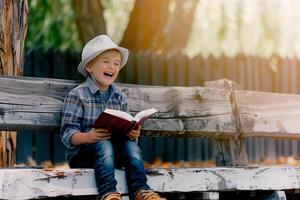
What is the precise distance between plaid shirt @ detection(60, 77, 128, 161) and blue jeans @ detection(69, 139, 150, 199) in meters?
0.09

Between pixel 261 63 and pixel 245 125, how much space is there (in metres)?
8.05

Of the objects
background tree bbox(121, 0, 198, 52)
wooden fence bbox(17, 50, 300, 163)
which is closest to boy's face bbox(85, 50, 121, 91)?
wooden fence bbox(17, 50, 300, 163)

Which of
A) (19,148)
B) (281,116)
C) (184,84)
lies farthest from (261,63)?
(281,116)

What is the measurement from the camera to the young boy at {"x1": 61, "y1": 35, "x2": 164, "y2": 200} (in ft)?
14.2

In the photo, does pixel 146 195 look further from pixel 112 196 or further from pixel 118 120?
pixel 118 120

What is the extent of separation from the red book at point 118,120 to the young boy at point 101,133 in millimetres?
81

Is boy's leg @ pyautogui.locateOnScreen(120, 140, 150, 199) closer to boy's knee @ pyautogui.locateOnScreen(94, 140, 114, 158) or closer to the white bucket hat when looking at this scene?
boy's knee @ pyautogui.locateOnScreen(94, 140, 114, 158)

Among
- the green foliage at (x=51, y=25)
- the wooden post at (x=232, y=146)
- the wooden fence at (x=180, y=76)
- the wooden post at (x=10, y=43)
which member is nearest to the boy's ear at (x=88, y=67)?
the wooden post at (x=10, y=43)

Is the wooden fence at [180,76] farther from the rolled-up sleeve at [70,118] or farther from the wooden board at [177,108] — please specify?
the rolled-up sleeve at [70,118]

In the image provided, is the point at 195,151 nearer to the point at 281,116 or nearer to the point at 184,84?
the point at 184,84

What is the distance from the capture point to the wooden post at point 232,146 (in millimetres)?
5562

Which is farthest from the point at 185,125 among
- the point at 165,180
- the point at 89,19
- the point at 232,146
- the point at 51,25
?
the point at 51,25

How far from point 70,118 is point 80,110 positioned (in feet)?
0.27

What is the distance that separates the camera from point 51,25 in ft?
56.0
